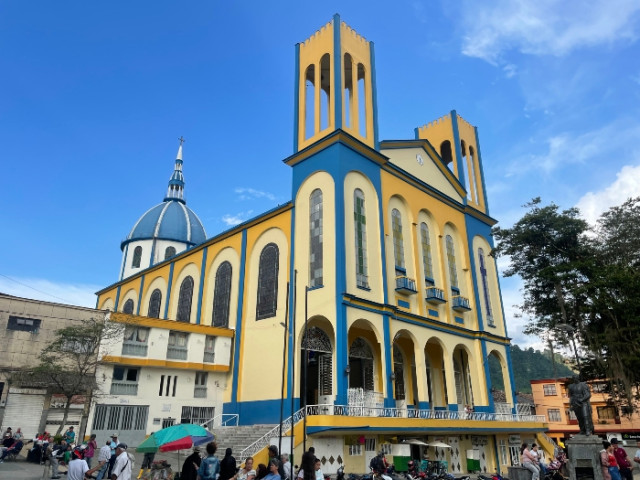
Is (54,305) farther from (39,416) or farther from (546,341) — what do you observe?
(546,341)

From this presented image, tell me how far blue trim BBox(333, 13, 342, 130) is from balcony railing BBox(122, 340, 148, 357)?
44.8ft

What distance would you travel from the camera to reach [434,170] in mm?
30109

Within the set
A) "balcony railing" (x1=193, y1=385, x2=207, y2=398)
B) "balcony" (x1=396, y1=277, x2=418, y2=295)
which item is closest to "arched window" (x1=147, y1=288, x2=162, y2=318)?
"balcony railing" (x1=193, y1=385, x2=207, y2=398)

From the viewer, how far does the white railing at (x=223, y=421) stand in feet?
77.6

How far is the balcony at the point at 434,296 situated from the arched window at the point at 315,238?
6.69 meters

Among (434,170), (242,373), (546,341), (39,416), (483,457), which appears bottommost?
(483,457)

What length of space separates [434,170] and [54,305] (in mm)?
21693

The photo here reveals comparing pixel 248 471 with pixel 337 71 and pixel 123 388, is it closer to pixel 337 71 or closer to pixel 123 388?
pixel 123 388

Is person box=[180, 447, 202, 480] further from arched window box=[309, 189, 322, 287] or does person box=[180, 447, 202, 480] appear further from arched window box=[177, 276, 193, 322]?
arched window box=[177, 276, 193, 322]

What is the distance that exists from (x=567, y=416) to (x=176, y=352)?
40997 millimetres

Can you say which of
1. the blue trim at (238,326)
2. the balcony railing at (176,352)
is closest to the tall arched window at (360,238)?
the blue trim at (238,326)

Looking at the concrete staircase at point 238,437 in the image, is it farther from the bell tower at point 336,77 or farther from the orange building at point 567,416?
the orange building at point 567,416

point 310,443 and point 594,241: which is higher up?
point 594,241

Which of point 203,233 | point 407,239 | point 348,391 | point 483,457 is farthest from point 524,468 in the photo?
point 203,233
